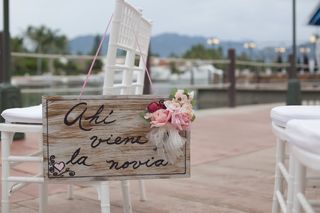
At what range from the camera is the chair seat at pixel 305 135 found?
1.09 m

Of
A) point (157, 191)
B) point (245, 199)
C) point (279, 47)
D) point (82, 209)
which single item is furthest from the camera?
point (279, 47)

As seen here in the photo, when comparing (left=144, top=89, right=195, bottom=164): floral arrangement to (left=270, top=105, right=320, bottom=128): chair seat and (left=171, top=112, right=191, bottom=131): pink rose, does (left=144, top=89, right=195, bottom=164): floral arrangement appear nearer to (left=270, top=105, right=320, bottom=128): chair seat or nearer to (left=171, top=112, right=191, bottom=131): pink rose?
(left=171, top=112, right=191, bottom=131): pink rose

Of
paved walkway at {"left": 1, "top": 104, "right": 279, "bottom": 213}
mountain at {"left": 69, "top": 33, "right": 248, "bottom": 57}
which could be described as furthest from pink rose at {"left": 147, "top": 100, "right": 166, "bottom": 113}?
paved walkway at {"left": 1, "top": 104, "right": 279, "bottom": 213}

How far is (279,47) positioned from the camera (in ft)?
62.2

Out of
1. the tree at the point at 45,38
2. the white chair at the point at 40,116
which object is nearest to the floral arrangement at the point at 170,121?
the white chair at the point at 40,116

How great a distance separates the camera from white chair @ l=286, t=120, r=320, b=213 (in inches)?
43.1

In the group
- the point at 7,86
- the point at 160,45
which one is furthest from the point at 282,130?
the point at 160,45

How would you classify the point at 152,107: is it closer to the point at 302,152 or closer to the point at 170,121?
the point at 170,121

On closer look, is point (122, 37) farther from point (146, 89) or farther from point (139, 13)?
point (146, 89)

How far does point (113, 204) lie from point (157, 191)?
356 mm

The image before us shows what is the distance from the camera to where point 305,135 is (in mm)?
1140

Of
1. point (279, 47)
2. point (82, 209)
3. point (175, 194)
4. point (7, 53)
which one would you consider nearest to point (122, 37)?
point (82, 209)

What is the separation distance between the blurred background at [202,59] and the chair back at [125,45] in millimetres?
85

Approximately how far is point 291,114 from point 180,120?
383mm
